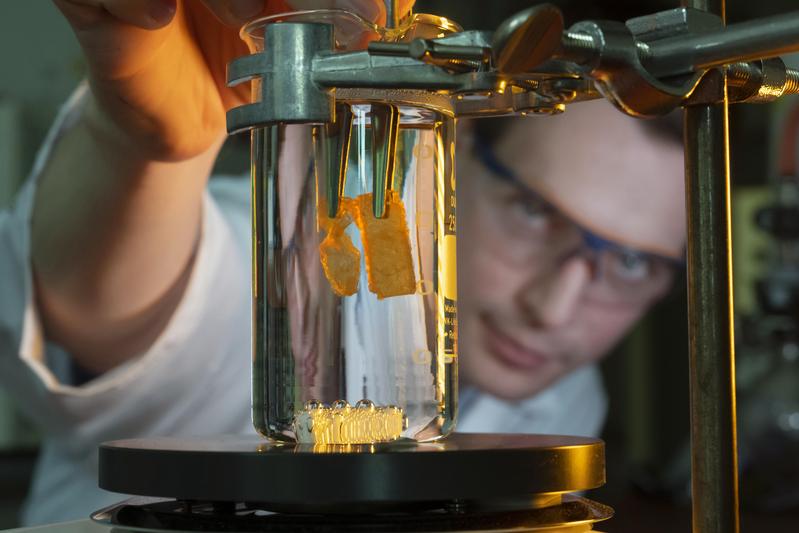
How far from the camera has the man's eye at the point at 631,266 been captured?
4.82 ft

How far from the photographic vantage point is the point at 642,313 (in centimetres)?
158

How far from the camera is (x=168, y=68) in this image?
2.11ft

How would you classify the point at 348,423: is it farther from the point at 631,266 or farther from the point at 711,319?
the point at 631,266

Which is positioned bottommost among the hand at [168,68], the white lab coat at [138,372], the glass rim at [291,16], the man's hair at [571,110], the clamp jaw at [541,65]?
the white lab coat at [138,372]

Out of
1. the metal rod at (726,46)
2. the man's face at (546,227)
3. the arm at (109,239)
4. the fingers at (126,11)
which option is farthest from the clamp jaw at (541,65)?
the man's face at (546,227)

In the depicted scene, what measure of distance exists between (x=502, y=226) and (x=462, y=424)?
283mm

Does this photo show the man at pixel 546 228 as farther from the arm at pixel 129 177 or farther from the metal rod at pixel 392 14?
the metal rod at pixel 392 14

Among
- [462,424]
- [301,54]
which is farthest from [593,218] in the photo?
[301,54]

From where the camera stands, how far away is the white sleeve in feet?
3.49

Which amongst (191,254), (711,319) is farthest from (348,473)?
(191,254)

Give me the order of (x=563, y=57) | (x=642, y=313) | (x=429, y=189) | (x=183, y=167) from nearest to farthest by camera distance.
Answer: (x=563, y=57), (x=429, y=189), (x=183, y=167), (x=642, y=313)

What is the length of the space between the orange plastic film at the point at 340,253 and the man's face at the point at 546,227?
104 cm

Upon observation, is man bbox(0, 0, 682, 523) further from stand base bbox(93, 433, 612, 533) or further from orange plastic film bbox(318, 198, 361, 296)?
stand base bbox(93, 433, 612, 533)

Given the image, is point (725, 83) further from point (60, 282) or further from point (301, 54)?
point (60, 282)
